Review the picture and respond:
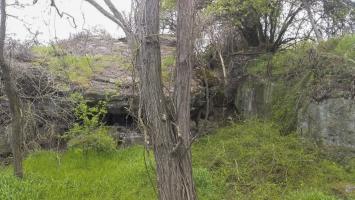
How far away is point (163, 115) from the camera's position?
5.22 m

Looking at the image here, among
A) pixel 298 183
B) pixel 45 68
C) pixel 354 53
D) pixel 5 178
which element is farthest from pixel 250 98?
pixel 5 178

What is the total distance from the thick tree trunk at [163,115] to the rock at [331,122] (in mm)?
4512

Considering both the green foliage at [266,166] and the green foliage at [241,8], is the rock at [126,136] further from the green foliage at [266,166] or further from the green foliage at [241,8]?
the green foliage at [241,8]

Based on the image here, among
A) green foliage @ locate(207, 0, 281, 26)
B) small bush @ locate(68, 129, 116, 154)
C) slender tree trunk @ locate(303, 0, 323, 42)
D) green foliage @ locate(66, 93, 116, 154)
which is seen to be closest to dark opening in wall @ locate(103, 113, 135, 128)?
green foliage @ locate(66, 93, 116, 154)

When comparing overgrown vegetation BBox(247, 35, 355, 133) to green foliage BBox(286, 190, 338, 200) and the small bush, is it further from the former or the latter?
the small bush

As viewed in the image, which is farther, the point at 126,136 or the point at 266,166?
the point at 126,136

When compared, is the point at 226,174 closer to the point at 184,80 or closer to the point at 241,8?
the point at 184,80

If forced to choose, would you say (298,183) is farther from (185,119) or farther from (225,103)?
(225,103)

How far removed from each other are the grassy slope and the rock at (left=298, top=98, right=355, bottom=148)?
1.12 ft

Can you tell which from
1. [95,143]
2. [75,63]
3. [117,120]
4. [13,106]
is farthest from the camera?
[75,63]

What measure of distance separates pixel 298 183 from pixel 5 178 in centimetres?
537

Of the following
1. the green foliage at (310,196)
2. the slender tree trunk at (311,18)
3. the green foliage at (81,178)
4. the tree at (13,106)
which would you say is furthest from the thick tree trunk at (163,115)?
the slender tree trunk at (311,18)

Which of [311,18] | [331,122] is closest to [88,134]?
[331,122]

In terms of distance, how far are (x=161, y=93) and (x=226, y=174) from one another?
3.81 metres
